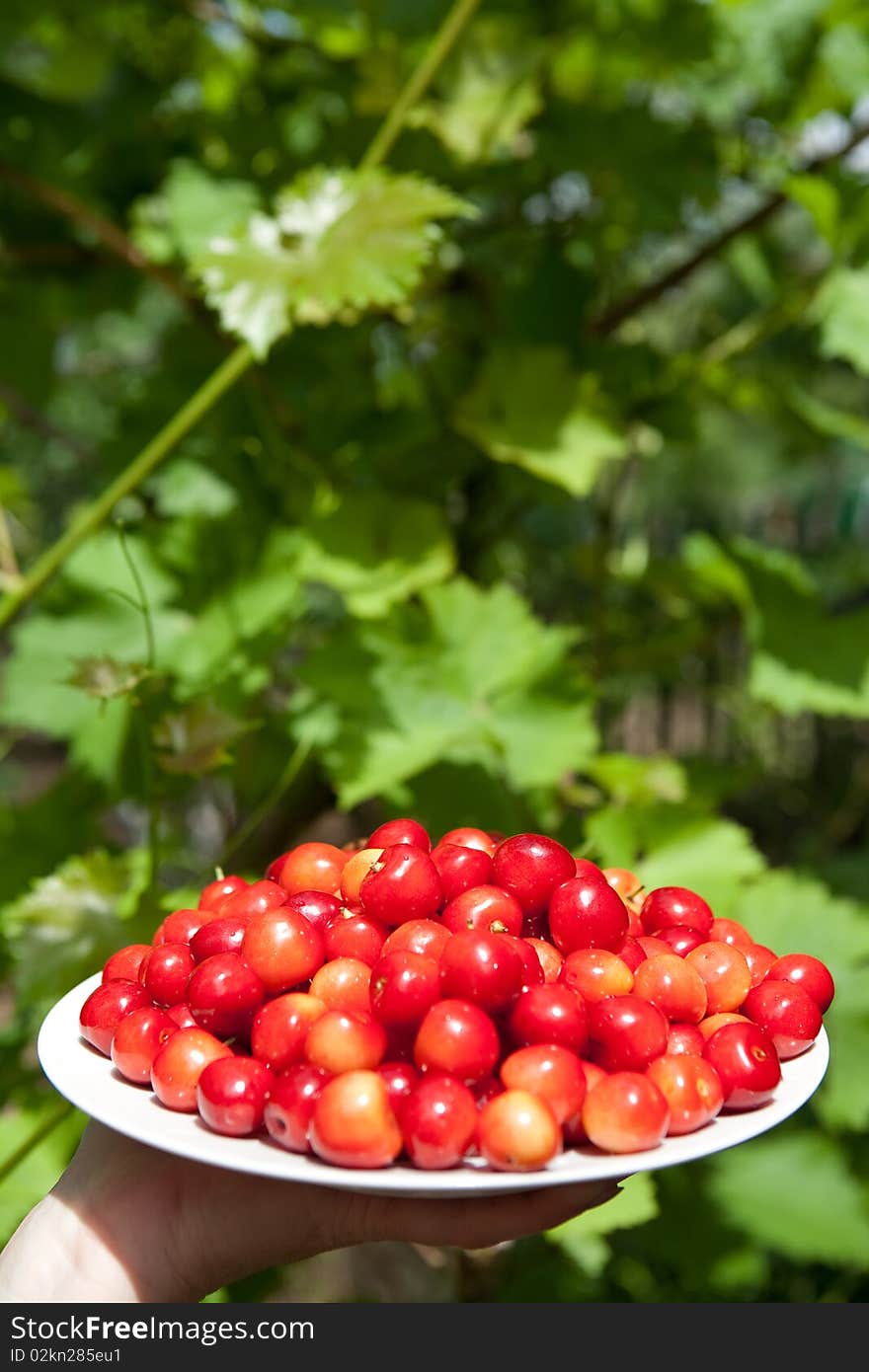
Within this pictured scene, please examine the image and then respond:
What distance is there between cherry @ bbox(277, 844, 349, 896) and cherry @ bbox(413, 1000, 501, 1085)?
217 millimetres

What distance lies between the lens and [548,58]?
4.64 ft

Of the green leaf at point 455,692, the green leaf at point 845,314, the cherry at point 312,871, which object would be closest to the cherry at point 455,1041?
the cherry at point 312,871

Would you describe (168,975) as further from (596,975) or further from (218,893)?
(596,975)

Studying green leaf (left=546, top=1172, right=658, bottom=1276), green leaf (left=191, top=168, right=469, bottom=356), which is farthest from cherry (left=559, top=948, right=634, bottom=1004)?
green leaf (left=191, top=168, right=469, bottom=356)

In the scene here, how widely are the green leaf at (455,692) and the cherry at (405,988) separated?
1.75 ft

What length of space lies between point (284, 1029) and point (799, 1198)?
141cm

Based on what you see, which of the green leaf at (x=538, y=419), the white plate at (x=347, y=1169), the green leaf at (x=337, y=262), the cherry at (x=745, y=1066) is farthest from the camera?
the green leaf at (x=538, y=419)

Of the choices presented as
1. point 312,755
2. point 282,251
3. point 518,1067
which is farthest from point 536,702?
point 518,1067

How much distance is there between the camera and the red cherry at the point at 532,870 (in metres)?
0.83

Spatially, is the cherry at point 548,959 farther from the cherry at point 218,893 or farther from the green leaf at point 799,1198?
the green leaf at point 799,1198

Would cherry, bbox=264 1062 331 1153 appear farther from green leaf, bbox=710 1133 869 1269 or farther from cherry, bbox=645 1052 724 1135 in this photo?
green leaf, bbox=710 1133 869 1269

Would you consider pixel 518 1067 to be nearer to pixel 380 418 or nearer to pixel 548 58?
pixel 380 418

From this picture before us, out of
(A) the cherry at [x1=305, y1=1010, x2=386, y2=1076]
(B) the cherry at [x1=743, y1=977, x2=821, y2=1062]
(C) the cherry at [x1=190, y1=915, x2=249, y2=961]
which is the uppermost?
(A) the cherry at [x1=305, y1=1010, x2=386, y2=1076]

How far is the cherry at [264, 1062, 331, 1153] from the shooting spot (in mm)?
660
